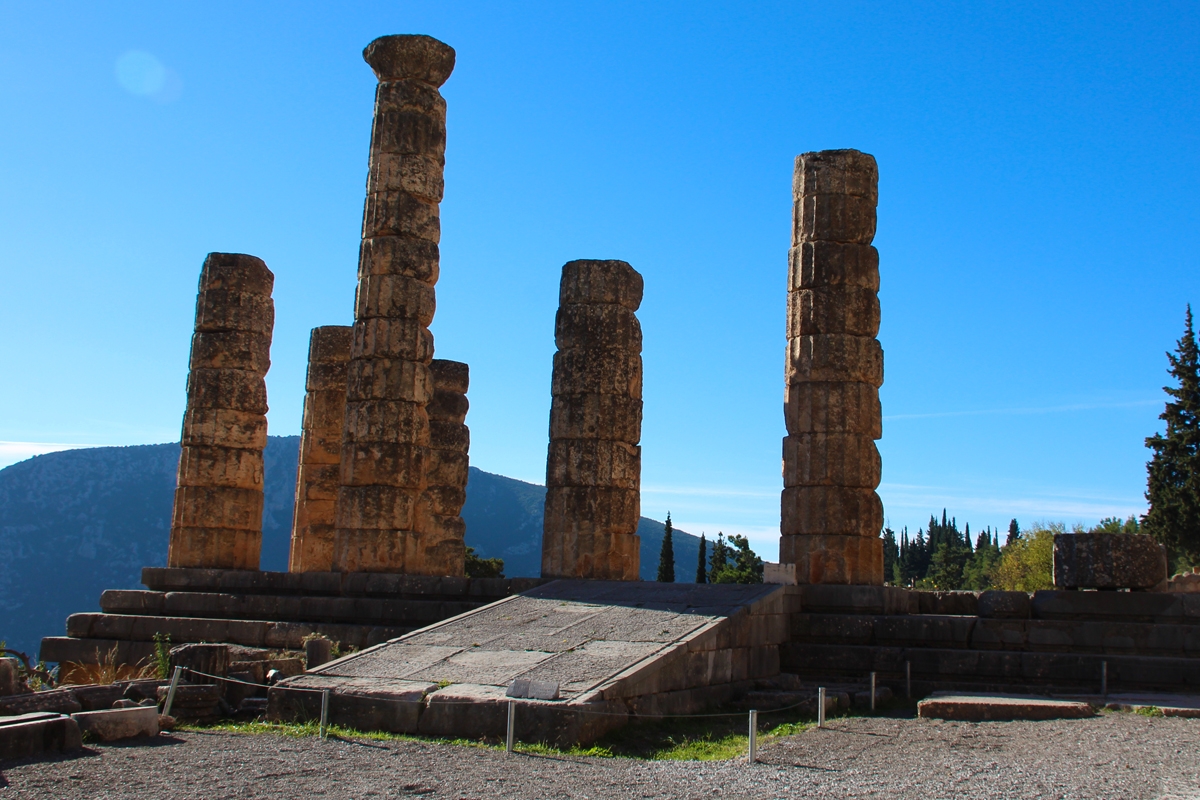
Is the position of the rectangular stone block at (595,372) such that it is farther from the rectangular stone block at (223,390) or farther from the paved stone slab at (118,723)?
the paved stone slab at (118,723)

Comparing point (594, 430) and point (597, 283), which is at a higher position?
point (597, 283)

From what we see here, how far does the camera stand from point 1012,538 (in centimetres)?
7244

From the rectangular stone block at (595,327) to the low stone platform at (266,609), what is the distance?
409 centimetres

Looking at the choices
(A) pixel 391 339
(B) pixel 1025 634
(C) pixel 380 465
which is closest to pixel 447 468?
(C) pixel 380 465

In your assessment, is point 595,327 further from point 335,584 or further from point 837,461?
point 335,584

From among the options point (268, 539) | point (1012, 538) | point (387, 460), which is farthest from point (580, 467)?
point (268, 539)

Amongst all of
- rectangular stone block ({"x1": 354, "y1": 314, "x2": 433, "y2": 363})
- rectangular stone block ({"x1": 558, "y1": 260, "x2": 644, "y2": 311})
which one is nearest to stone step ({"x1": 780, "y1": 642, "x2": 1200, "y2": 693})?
rectangular stone block ({"x1": 558, "y1": 260, "x2": 644, "y2": 311})

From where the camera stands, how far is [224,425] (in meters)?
19.7

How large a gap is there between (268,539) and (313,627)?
13001 centimetres

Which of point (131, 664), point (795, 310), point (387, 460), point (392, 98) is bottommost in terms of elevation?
point (131, 664)

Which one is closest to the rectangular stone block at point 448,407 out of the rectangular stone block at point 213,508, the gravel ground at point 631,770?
the rectangular stone block at point 213,508

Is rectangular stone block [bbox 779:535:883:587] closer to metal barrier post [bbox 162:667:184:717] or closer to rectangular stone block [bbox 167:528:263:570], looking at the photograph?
metal barrier post [bbox 162:667:184:717]

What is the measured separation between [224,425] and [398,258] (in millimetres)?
4581

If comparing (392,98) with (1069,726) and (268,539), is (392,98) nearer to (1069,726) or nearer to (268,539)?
(1069,726)
